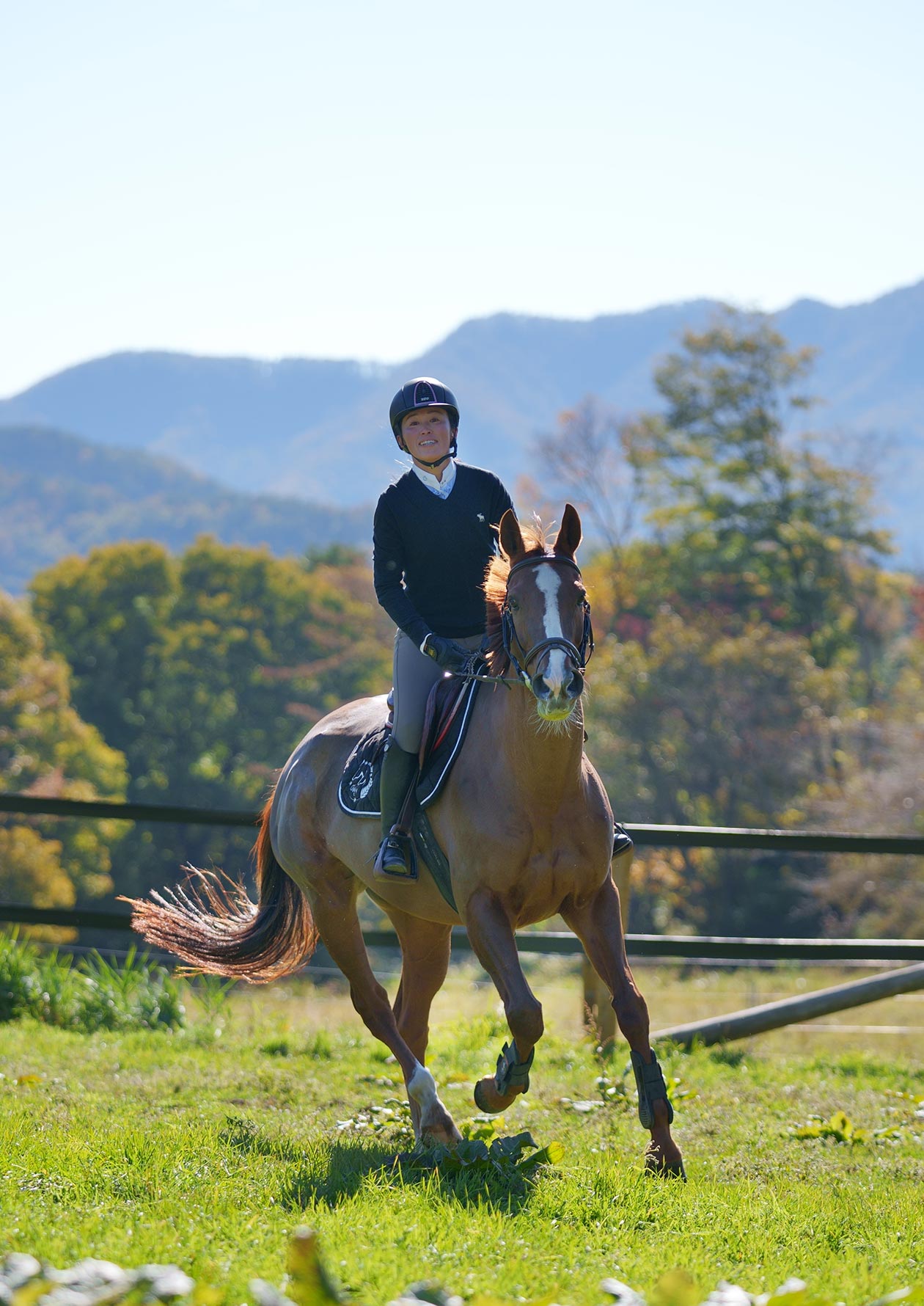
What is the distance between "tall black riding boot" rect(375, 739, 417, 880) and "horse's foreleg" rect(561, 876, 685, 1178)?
0.76 metres

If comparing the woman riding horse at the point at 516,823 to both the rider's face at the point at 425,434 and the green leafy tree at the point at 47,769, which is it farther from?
the green leafy tree at the point at 47,769

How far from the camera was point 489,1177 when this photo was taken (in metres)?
4.79

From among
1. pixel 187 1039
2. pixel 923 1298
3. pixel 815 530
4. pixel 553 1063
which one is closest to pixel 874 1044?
pixel 553 1063

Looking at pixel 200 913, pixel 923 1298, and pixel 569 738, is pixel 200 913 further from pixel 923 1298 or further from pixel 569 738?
pixel 923 1298

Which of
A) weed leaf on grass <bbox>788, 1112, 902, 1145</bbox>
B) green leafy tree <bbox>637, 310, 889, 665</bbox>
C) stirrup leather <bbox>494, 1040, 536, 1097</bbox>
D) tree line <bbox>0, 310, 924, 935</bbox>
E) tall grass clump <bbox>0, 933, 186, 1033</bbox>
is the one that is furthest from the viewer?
green leafy tree <bbox>637, 310, 889, 665</bbox>

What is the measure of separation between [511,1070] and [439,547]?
7.55 feet

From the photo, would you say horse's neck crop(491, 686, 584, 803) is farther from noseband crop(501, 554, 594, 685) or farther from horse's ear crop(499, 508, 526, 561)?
horse's ear crop(499, 508, 526, 561)

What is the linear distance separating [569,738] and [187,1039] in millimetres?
4264

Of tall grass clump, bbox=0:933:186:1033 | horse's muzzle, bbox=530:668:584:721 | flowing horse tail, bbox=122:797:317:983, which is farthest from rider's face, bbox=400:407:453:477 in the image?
tall grass clump, bbox=0:933:186:1033

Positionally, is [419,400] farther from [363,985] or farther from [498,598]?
[363,985]

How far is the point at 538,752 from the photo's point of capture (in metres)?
5.16

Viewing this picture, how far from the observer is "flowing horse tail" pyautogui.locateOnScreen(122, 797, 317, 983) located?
7000 mm

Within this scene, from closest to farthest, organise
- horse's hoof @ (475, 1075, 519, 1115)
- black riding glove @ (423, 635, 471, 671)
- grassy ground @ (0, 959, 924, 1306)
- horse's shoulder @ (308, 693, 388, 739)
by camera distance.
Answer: grassy ground @ (0, 959, 924, 1306) < horse's hoof @ (475, 1075, 519, 1115) < black riding glove @ (423, 635, 471, 671) < horse's shoulder @ (308, 693, 388, 739)

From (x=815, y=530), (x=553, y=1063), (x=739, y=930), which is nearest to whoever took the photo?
(x=553, y=1063)
